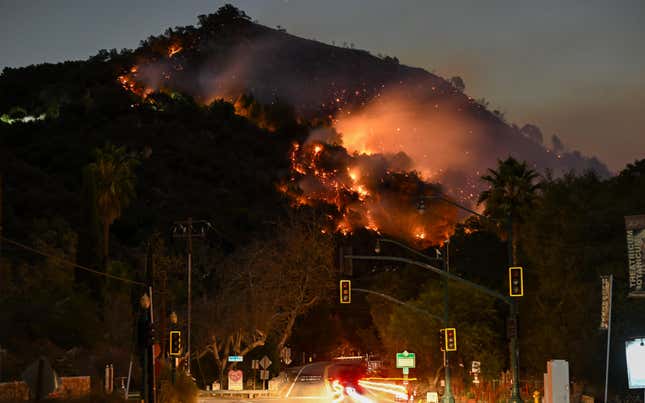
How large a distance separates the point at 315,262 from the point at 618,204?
32.7 m

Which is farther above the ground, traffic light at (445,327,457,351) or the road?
traffic light at (445,327,457,351)

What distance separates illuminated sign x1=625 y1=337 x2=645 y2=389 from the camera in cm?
2722

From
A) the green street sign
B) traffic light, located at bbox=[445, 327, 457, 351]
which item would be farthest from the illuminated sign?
the green street sign

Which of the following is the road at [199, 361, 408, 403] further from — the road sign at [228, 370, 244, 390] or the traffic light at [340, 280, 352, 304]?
the traffic light at [340, 280, 352, 304]

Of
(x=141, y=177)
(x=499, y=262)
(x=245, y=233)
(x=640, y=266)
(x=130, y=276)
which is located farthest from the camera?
(x=141, y=177)

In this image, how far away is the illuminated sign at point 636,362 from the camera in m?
27.2

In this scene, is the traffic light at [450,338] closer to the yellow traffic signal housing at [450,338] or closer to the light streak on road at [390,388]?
the yellow traffic signal housing at [450,338]

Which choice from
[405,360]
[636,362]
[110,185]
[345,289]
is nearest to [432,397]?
[345,289]

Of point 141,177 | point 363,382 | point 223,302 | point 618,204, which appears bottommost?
point 363,382

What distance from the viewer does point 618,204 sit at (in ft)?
215

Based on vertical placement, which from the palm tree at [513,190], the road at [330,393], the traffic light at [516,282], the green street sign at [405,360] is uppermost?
the palm tree at [513,190]

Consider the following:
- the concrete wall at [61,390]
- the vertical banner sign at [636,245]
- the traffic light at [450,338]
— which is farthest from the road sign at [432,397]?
the vertical banner sign at [636,245]

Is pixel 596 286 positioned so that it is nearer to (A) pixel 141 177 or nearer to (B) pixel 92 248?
(B) pixel 92 248

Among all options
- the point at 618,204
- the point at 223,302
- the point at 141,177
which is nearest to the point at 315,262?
the point at 223,302
